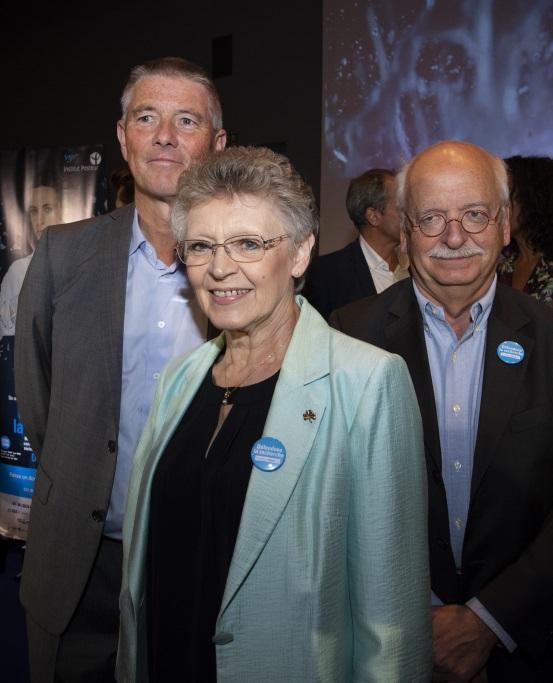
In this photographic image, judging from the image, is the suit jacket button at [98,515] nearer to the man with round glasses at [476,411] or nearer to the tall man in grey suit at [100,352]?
the tall man in grey suit at [100,352]

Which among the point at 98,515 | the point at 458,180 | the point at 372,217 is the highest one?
the point at 372,217

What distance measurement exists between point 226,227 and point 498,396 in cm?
89

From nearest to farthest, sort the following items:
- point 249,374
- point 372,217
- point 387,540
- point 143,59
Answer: point 387,540, point 249,374, point 372,217, point 143,59

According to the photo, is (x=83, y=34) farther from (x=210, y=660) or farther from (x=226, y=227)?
(x=210, y=660)

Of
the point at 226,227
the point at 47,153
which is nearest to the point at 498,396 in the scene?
the point at 226,227

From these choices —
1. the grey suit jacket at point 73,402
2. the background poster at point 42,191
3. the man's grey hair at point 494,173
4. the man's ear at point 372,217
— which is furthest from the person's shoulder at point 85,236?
the background poster at point 42,191

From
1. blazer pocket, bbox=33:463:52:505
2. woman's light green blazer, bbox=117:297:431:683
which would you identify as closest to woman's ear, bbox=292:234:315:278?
woman's light green blazer, bbox=117:297:431:683

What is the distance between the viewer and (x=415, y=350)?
2023mm

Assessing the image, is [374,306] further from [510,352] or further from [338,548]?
[338,548]

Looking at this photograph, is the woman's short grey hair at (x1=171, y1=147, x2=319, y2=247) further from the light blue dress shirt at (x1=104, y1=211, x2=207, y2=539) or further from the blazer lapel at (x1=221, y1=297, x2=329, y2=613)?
the light blue dress shirt at (x1=104, y1=211, x2=207, y2=539)

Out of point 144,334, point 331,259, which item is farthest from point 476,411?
point 331,259

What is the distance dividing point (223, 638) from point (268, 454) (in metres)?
0.41

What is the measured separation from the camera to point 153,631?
170 cm

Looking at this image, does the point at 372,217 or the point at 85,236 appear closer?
the point at 85,236
